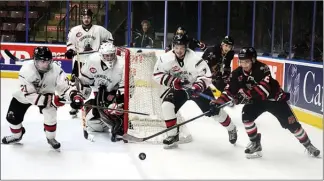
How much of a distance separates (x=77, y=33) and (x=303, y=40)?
3.67 metres

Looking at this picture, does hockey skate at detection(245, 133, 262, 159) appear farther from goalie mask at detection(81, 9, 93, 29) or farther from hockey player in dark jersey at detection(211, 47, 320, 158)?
goalie mask at detection(81, 9, 93, 29)

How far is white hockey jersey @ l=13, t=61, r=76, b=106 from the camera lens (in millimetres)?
3260

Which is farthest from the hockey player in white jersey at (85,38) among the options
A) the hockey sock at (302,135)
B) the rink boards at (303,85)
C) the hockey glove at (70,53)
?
the hockey sock at (302,135)

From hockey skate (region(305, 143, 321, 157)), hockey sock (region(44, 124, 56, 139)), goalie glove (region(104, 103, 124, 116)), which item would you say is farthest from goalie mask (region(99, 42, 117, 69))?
hockey skate (region(305, 143, 321, 157))

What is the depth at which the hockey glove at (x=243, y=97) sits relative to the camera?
3.21 m

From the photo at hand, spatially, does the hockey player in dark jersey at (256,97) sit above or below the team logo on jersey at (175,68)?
below

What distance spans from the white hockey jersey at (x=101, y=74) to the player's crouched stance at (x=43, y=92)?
32 centimetres

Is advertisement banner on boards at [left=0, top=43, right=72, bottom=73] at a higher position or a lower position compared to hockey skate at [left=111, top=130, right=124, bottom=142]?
higher

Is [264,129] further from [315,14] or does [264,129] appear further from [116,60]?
[315,14]

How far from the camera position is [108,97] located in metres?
3.82

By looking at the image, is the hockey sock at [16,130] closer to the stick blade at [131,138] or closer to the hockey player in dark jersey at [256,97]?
the stick blade at [131,138]

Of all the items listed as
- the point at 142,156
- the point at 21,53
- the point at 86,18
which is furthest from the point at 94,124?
the point at 21,53

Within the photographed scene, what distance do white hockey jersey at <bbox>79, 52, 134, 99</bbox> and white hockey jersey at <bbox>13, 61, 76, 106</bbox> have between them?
1.09 ft

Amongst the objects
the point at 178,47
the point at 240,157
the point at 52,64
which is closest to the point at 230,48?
the point at 178,47
